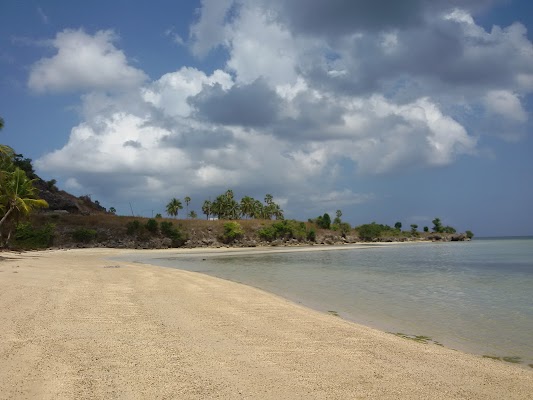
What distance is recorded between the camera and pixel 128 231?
83375 mm

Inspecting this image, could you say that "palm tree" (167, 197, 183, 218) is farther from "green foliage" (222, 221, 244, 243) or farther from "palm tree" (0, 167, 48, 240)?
"palm tree" (0, 167, 48, 240)

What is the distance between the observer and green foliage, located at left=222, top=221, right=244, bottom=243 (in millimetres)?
95688

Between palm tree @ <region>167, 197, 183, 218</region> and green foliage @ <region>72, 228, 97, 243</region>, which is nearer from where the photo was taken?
green foliage @ <region>72, 228, 97, 243</region>

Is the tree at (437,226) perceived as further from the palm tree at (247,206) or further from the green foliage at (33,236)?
the green foliage at (33,236)

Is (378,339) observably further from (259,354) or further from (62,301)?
(62,301)

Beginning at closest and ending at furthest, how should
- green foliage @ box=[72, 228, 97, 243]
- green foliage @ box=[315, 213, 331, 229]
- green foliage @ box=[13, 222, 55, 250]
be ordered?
green foliage @ box=[13, 222, 55, 250]
green foliage @ box=[72, 228, 97, 243]
green foliage @ box=[315, 213, 331, 229]

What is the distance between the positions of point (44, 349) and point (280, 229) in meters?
99.8

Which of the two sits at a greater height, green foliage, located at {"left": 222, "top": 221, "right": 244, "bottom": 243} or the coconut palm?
the coconut palm

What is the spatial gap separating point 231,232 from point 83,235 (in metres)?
32.9

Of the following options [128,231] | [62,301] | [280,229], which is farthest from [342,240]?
[62,301]

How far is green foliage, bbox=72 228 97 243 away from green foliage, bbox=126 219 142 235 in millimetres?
7678

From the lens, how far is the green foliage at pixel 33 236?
199 ft

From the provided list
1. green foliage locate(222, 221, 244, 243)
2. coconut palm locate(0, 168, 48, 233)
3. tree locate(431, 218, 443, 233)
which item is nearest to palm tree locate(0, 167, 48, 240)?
coconut palm locate(0, 168, 48, 233)

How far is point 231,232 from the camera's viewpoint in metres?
95.6
